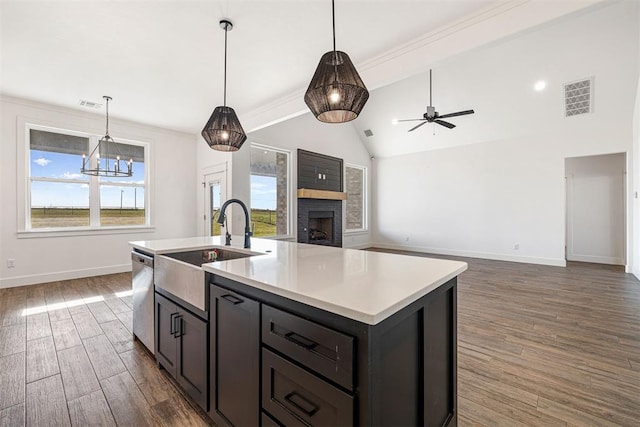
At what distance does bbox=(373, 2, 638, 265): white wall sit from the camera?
14.6ft

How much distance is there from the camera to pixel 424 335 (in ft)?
3.91

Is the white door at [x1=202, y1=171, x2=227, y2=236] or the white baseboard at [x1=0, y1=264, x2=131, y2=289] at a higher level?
the white door at [x1=202, y1=171, x2=227, y2=236]

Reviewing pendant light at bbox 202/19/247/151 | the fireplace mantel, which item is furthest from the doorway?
pendant light at bbox 202/19/247/151

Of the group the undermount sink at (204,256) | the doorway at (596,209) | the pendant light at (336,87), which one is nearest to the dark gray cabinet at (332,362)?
the undermount sink at (204,256)

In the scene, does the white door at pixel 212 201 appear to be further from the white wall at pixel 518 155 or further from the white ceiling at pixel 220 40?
the white wall at pixel 518 155

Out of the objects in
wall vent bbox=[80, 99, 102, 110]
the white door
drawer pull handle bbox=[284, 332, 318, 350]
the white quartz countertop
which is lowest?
drawer pull handle bbox=[284, 332, 318, 350]

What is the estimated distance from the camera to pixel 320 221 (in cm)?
738

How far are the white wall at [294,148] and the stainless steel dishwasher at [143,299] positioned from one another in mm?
2724

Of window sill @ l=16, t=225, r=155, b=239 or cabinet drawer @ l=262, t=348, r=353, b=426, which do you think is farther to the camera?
window sill @ l=16, t=225, r=155, b=239

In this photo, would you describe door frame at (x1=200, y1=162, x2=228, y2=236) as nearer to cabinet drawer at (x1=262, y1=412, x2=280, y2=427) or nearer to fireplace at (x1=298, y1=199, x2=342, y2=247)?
fireplace at (x1=298, y1=199, x2=342, y2=247)

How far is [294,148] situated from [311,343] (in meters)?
5.73

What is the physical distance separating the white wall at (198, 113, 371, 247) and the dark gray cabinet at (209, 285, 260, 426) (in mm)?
3798

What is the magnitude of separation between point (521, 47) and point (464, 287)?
13.2ft

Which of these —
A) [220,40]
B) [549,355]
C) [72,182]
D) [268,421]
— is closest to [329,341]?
[268,421]
